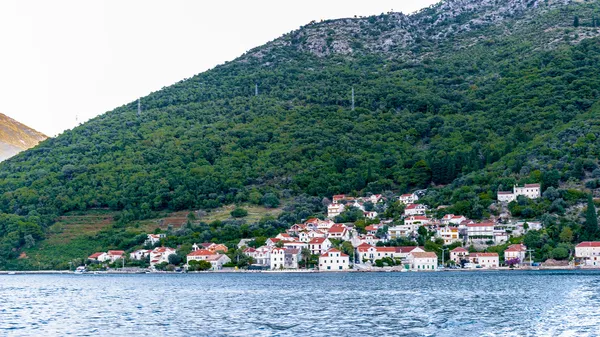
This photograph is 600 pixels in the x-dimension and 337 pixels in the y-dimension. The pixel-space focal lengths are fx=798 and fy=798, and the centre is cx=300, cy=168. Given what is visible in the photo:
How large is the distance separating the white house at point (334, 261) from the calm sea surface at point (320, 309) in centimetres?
2188

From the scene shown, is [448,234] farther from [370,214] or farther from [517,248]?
[370,214]

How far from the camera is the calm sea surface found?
35062 mm

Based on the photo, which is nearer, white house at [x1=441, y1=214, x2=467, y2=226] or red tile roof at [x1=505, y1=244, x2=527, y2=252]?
red tile roof at [x1=505, y1=244, x2=527, y2=252]

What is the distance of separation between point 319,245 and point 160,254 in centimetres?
2020

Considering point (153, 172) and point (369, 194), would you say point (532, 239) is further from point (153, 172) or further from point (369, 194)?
point (153, 172)

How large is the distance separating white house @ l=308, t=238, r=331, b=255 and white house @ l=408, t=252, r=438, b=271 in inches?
467

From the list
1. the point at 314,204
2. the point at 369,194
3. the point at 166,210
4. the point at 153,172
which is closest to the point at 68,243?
the point at 166,210

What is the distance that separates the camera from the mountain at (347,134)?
112 m

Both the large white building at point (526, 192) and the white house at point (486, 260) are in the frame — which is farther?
the large white building at point (526, 192)

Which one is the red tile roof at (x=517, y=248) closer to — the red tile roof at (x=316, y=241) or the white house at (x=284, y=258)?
the red tile roof at (x=316, y=241)

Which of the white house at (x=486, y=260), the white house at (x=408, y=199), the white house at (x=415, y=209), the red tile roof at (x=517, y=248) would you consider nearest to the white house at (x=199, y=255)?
the white house at (x=415, y=209)

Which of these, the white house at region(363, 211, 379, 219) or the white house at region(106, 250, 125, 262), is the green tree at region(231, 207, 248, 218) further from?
the white house at region(106, 250, 125, 262)

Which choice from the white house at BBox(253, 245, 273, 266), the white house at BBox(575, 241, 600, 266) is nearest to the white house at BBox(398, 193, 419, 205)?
the white house at BBox(253, 245, 273, 266)

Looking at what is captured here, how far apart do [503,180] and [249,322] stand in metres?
70.8
